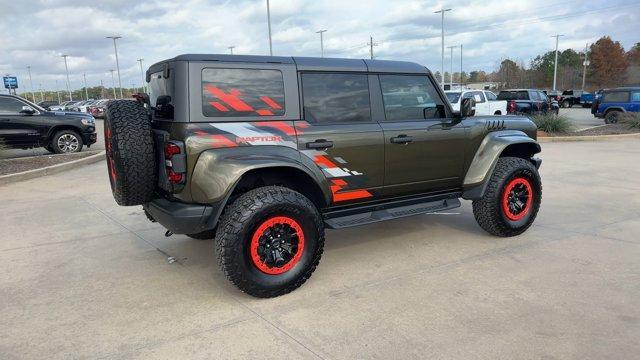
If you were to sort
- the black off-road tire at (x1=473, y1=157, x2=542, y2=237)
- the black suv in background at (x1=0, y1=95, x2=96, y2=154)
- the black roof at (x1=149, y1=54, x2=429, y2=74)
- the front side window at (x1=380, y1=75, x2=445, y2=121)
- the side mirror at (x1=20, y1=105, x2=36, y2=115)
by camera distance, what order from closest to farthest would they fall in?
the black roof at (x1=149, y1=54, x2=429, y2=74) → the front side window at (x1=380, y1=75, x2=445, y2=121) → the black off-road tire at (x1=473, y1=157, x2=542, y2=237) → the black suv in background at (x1=0, y1=95, x2=96, y2=154) → the side mirror at (x1=20, y1=105, x2=36, y2=115)

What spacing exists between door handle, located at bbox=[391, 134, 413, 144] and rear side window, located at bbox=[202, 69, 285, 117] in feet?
3.68

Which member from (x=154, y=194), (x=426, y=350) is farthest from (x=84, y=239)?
(x=426, y=350)

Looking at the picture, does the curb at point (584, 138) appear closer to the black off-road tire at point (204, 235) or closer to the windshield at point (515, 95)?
the windshield at point (515, 95)

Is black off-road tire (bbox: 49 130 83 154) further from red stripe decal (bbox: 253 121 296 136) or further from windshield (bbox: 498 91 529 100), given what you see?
windshield (bbox: 498 91 529 100)

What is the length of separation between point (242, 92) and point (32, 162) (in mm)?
8687

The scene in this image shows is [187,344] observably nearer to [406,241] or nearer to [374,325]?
[374,325]

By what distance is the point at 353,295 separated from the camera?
3715 millimetres

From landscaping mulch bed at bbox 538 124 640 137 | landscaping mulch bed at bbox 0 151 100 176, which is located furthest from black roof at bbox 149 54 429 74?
landscaping mulch bed at bbox 538 124 640 137

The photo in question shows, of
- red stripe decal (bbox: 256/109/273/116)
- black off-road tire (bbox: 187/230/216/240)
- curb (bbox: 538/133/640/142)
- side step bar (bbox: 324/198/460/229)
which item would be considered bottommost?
curb (bbox: 538/133/640/142)

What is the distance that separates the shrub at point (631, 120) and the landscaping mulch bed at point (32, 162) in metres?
17.2

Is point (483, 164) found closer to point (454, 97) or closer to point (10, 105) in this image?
point (10, 105)

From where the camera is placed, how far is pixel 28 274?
4.27m

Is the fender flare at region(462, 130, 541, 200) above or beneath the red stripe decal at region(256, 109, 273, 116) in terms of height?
beneath

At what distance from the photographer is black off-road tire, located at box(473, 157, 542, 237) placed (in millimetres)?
4867
